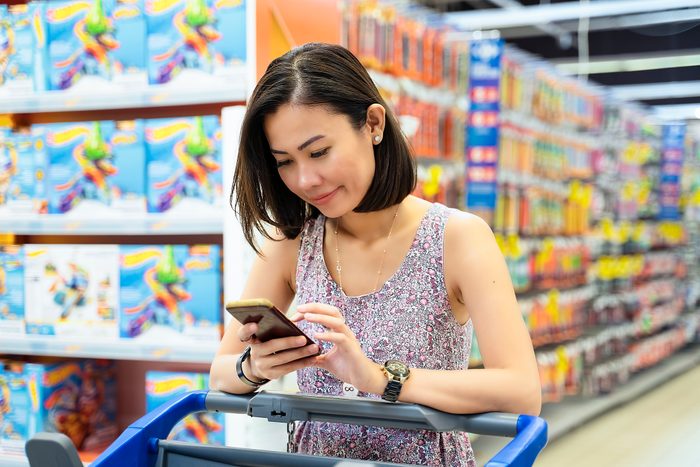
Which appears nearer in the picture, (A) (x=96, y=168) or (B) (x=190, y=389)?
(B) (x=190, y=389)

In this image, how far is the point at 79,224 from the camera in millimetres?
2932

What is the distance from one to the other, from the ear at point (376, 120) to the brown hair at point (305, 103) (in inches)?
0.5

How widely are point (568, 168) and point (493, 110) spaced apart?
179cm

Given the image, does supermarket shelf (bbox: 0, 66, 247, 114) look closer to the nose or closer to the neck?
the neck

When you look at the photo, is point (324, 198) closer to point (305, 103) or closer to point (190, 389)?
point (305, 103)

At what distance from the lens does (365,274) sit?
1.64m

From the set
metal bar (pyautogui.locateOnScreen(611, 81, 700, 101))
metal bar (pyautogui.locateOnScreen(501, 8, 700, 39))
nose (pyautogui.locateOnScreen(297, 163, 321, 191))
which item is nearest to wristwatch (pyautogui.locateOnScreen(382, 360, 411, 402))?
nose (pyautogui.locateOnScreen(297, 163, 321, 191))

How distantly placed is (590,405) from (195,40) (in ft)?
15.4

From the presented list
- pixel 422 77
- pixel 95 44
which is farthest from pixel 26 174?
pixel 422 77

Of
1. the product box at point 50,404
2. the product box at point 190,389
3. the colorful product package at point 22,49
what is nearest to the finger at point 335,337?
the product box at point 190,389

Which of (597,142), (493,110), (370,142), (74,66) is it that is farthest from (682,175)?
(370,142)

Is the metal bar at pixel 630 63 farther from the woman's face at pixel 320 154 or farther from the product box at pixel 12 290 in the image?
the woman's face at pixel 320 154

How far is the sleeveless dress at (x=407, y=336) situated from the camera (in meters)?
1.56

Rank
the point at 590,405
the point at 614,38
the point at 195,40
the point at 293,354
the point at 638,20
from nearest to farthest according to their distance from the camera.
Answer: the point at 293,354
the point at 195,40
the point at 590,405
the point at 638,20
the point at 614,38
